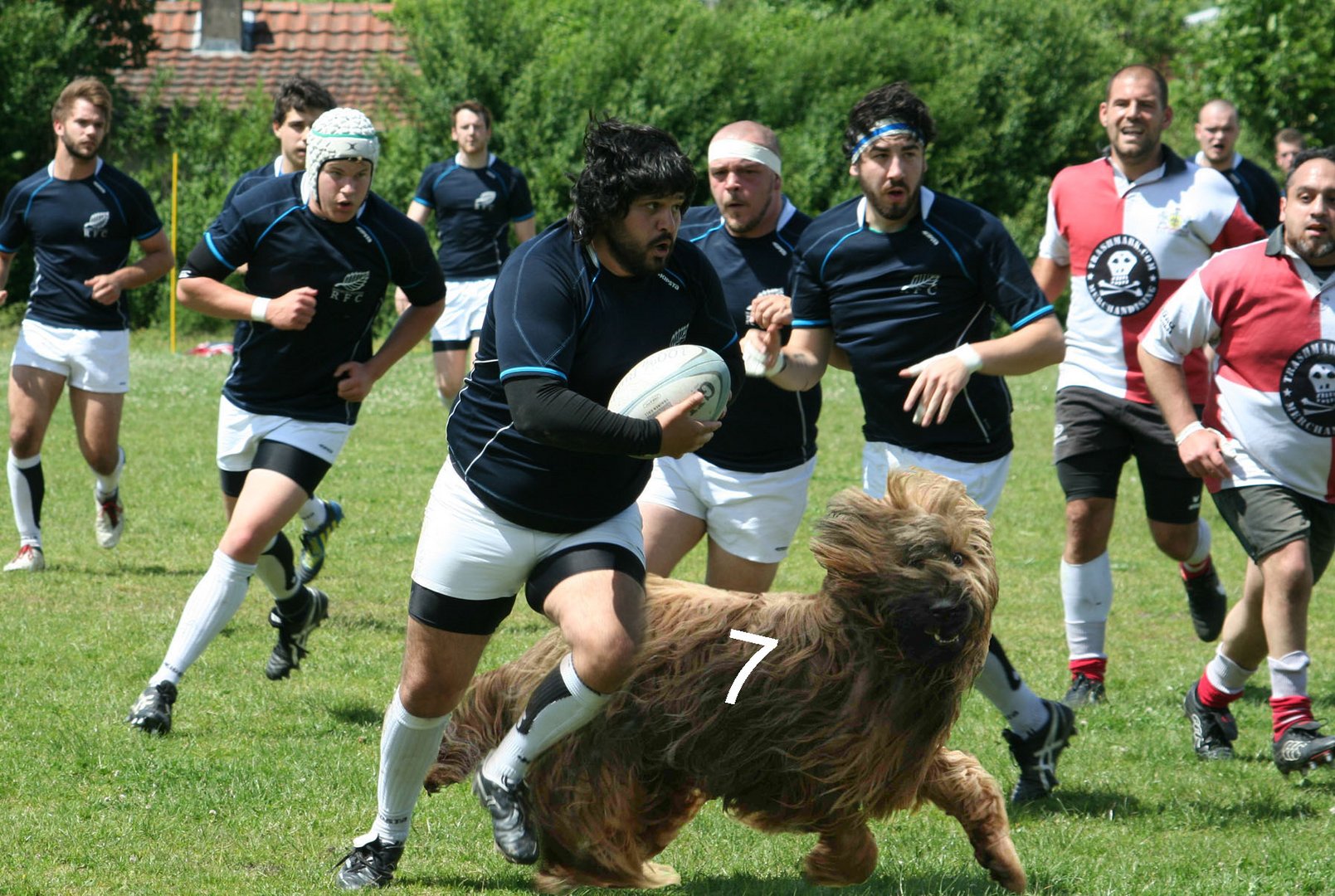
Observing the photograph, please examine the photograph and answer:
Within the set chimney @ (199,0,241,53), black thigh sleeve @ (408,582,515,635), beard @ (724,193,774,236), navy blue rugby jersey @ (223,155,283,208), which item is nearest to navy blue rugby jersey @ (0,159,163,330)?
navy blue rugby jersey @ (223,155,283,208)

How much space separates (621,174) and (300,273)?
2.62 m

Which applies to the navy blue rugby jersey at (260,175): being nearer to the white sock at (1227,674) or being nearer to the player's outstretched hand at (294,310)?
the player's outstretched hand at (294,310)

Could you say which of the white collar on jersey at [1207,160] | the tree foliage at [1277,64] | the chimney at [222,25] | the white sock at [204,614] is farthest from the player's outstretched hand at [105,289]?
the chimney at [222,25]

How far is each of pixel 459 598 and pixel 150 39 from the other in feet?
90.6

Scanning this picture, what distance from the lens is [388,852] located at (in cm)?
447

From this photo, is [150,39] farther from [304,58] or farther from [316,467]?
[316,467]

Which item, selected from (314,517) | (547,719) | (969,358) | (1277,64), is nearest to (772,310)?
(969,358)

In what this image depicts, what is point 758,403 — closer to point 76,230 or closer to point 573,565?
point 573,565

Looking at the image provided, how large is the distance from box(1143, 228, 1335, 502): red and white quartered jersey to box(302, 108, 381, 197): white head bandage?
3090 mm

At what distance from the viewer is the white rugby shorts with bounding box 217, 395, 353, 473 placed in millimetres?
6172

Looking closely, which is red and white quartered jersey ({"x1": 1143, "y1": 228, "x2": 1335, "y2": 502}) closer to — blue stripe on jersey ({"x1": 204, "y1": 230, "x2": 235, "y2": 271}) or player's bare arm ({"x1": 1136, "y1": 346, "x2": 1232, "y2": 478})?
player's bare arm ({"x1": 1136, "y1": 346, "x2": 1232, "y2": 478})

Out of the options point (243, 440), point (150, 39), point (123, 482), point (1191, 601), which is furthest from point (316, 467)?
point (150, 39)

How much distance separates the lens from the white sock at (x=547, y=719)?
13.6 ft

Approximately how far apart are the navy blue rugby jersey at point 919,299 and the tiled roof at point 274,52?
24.2 metres
